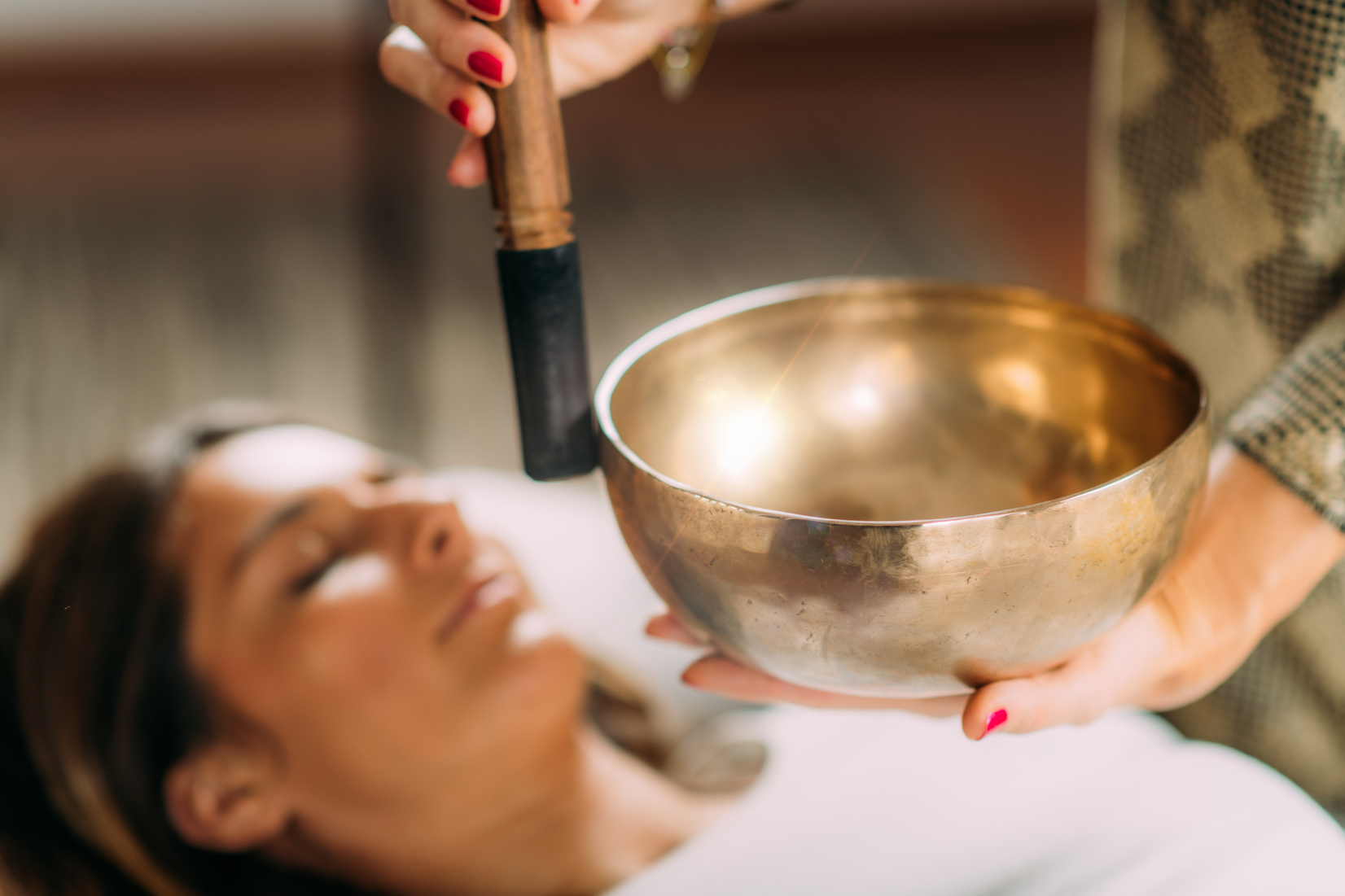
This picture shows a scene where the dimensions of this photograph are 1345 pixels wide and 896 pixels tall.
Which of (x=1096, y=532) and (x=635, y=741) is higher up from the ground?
(x=1096, y=532)

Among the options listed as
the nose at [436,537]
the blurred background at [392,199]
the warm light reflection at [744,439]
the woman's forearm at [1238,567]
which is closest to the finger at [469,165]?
the warm light reflection at [744,439]

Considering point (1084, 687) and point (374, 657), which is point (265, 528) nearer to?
point (374, 657)

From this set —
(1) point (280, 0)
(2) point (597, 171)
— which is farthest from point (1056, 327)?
(1) point (280, 0)

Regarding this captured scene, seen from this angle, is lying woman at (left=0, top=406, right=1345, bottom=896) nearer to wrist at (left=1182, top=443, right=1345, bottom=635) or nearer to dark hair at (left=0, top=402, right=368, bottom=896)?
dark hair at (left=0, top=402, right=368, bottom=896)

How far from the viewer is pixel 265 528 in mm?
891

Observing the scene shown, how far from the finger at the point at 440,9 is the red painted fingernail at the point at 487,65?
0.02 m

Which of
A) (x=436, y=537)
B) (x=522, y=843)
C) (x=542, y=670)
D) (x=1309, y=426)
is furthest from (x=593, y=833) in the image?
(x=1309, y=426)

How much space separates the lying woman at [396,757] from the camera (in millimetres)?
817

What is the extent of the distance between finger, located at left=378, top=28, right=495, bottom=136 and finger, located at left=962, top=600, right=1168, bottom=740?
0.35 meters

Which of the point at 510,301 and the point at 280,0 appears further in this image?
the point at 280,0

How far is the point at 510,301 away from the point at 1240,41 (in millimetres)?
491

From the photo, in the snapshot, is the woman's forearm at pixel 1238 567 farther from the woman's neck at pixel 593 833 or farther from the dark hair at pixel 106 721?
the dark hair at pixel 106 721

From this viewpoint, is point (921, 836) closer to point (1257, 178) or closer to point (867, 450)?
point (867, 450)

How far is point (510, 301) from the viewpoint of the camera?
0.53m
